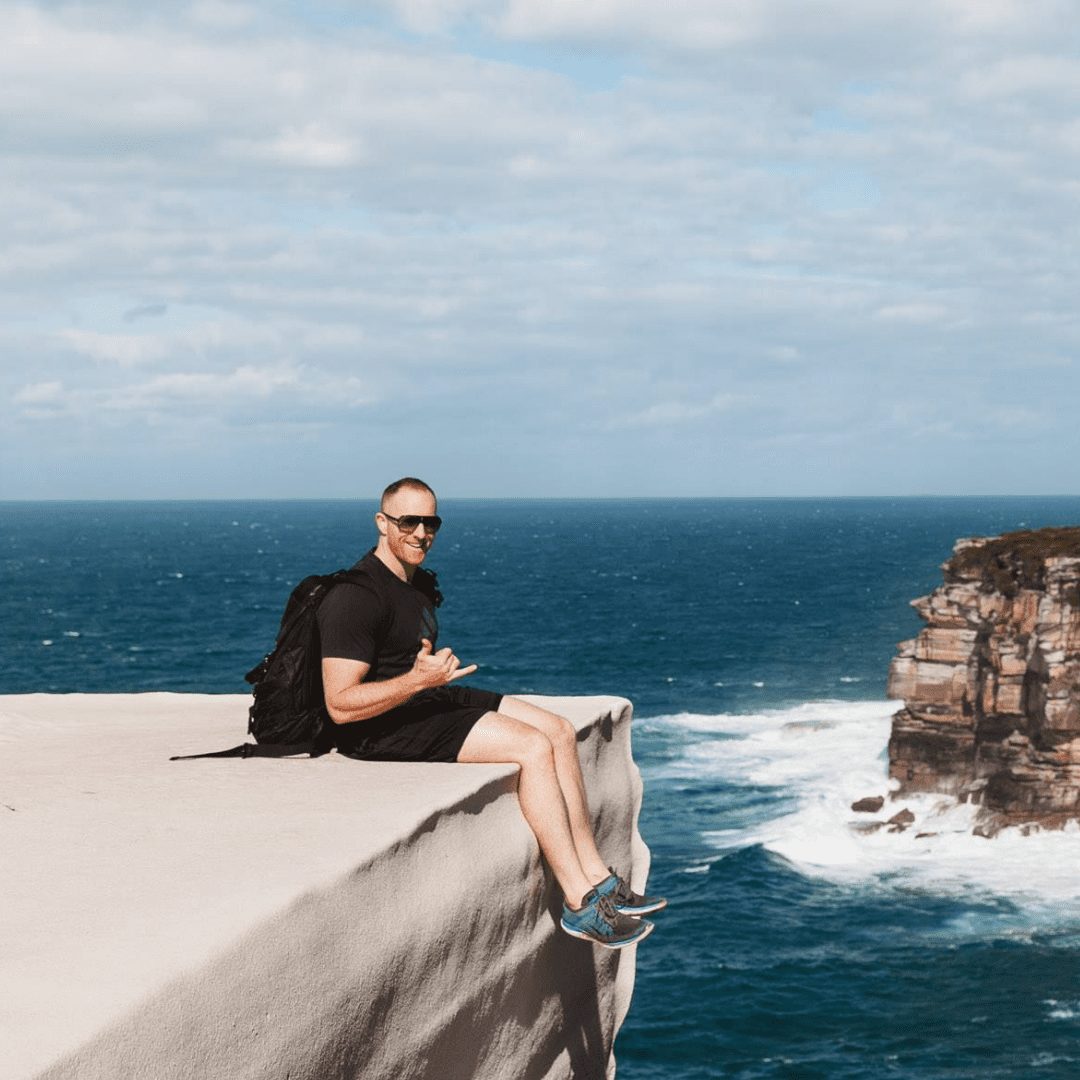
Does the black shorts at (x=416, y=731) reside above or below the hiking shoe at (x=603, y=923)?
above

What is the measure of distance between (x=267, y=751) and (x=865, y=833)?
155 feet

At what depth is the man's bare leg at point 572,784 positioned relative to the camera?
19.6ft

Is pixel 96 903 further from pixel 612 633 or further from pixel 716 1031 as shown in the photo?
pixel 612 633

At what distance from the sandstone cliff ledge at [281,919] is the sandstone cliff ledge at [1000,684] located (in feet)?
151

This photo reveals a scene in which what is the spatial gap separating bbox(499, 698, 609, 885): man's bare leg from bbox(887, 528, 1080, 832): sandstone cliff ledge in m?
46.4

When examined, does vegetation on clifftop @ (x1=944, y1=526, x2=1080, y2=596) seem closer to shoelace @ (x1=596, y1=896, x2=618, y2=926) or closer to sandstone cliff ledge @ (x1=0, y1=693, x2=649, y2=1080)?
sandstone cliff ledge @ (x1=0, y1=693, x2=649, y2=1080)

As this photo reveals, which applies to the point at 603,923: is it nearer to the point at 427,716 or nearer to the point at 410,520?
the point at 427,716

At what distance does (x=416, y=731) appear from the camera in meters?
6.24

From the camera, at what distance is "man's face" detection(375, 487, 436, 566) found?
Result: 627 cm

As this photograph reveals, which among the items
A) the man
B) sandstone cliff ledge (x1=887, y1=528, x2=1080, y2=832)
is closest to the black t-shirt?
the man

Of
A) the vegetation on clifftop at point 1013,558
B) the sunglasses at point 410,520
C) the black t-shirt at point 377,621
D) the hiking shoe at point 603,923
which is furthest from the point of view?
the vegetation on clifftop at point 1013,558

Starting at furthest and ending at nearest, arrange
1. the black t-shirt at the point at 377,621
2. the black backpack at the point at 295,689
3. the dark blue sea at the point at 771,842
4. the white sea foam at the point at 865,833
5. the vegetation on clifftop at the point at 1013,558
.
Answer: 1. the vegetation on clifftop at the point at 1013,558
2. the white sea foam at the point at 865,833
3. the dark blue sea at the point at 771,842
4. the black backpack at the point at 295,689
5. the black t-shirt at the point at 377,621

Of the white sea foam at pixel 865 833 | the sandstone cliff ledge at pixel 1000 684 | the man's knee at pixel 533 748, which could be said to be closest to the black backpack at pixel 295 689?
the man's knee at pixel 533 748

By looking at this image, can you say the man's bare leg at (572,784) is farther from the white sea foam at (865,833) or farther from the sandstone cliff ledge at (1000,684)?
the sandstone cliff ledge at (1000,684)
